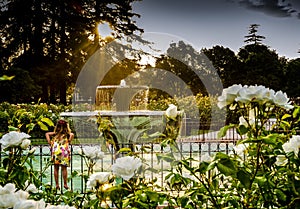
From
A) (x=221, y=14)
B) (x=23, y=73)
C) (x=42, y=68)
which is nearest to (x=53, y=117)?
(x=23, y=73)

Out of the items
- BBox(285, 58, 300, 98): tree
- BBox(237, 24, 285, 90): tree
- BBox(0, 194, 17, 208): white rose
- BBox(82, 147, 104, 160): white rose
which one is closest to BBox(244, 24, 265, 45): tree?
BBox(237, 24, 285, 90): tree

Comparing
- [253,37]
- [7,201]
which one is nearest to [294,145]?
[7,201]

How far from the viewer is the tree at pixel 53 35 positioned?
728 inches

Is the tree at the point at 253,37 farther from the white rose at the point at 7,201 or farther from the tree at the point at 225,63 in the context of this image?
the white rose at the point at 7,201

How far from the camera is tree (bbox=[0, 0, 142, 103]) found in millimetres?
18484

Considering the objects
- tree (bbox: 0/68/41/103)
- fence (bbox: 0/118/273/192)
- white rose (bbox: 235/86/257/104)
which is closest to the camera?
white rose (bbox: 235/86/257/104)

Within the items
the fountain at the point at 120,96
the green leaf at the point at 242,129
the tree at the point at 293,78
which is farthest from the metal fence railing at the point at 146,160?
the tree at the point at 293,78

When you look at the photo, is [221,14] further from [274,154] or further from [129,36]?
[274,154]

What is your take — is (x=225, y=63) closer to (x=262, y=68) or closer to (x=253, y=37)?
(x=253, y=37)

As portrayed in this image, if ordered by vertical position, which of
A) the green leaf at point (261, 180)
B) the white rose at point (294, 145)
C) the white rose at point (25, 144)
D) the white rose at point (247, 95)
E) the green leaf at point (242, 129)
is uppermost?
the white rose at point (247, 95)

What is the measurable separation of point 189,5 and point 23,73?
26.7ft

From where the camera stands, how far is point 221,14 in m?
21.2

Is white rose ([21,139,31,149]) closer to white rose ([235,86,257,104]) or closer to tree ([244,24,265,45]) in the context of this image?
white rose ([235,86,257,104])

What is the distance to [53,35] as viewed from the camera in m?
18.8
